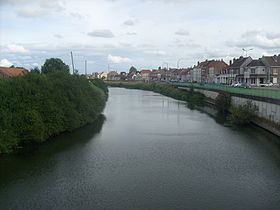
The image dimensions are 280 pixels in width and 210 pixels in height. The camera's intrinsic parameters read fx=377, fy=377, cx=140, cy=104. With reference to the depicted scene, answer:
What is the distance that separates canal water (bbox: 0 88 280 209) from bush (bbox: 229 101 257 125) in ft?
11.4

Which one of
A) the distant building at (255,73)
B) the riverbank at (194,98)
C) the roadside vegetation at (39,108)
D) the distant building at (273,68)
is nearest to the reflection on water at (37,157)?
the roadside vegetation at (39,108)

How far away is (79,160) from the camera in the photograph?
22203 mm

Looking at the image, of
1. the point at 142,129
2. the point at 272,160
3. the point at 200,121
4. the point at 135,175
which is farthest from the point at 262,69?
the point at 135,175

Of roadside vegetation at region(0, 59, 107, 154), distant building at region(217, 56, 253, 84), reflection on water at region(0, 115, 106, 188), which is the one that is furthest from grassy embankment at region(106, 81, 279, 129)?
roadside vegetation at region(0, 59, 107, 154)

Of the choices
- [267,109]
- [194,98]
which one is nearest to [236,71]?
[194,98]

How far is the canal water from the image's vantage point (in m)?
15.6

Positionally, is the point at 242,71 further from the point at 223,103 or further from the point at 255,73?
the point at 223,103

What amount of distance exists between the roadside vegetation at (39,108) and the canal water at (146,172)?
4.07ft

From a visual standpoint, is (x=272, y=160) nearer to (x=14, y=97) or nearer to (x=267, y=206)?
→ (x=267, y=206)

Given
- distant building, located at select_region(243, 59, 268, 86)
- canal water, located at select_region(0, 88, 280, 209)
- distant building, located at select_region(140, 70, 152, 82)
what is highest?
distant building, located at select_region(140, 70, 152, 82)

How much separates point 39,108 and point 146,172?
11.9 m

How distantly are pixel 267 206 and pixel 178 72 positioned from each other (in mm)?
138228

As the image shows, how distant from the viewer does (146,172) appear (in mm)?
19359

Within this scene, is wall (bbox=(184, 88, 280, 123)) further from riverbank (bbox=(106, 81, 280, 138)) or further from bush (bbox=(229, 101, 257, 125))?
bush (bbox=(229, 101, 257, 125))
